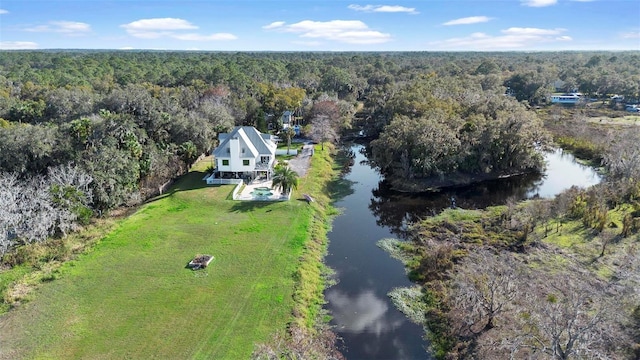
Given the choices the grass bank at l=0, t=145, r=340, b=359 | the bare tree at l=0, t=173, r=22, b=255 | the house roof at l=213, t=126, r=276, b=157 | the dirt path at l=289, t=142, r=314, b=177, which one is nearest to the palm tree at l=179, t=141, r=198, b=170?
the house roof at l=213, t=126, r=276, b=157

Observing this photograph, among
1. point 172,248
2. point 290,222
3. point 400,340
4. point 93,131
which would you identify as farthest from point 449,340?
point 93,131

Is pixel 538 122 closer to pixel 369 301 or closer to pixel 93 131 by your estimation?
pixel 369 301

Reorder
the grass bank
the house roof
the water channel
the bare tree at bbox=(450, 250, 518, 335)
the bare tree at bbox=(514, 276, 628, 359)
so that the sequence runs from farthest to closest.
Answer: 1. the house roof
2. the water channel
3. the bare tree at bbox=(450, 250, 518, 335)
4. the grass bank
5. the bare tree at bbox=(514, 276, 628, 359)

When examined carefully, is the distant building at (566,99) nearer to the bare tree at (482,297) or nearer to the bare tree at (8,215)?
the bare tree at (482,297)

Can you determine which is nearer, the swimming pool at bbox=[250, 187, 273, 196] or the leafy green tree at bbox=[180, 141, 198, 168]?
the swimming pool at bbox=[250, 187, 273, 196]

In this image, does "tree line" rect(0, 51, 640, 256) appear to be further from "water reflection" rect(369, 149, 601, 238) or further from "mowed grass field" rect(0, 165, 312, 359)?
"mowed grass field" rect(0, 165, 312, 359)
